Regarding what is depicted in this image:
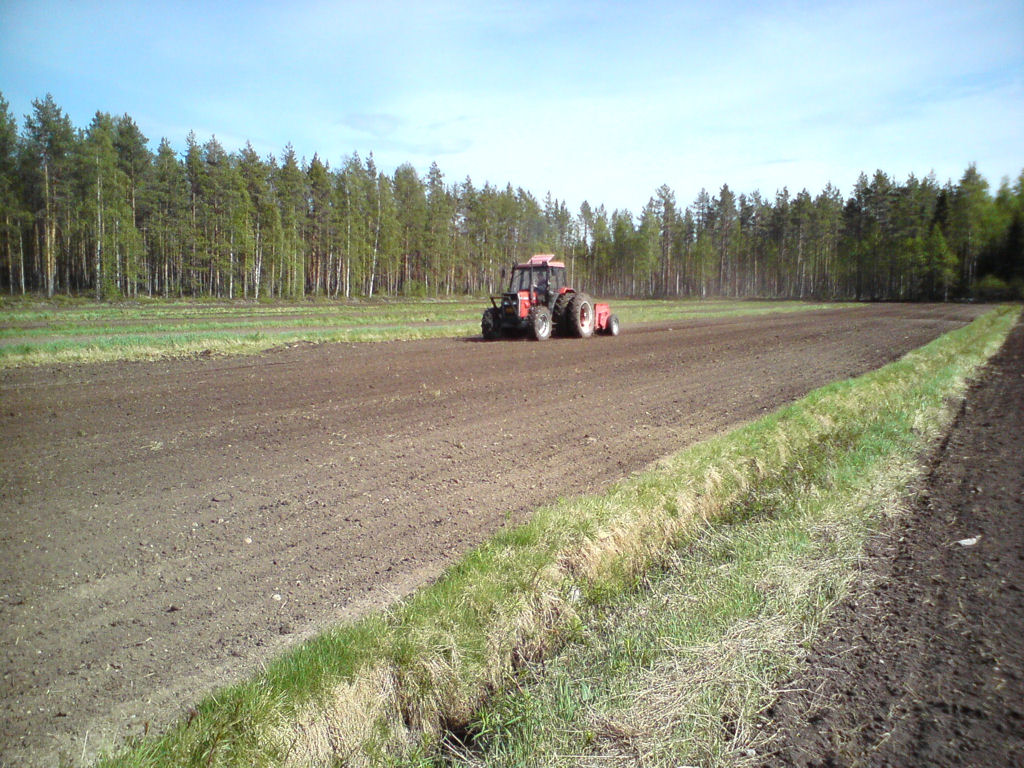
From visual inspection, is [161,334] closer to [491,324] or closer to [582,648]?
[491,324]

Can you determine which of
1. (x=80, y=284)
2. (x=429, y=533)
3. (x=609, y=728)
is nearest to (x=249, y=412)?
(x=429, y=533)

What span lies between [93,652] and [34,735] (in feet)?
2.04

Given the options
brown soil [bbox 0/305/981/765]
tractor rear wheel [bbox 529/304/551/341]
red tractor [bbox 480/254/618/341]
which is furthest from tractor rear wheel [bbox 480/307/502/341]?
brown soil [bbox 0/305/981/765]

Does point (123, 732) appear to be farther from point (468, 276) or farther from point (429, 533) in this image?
point (468, 276)

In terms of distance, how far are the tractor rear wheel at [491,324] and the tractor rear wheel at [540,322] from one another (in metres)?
1.15

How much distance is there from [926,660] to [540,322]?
1742 centimetres

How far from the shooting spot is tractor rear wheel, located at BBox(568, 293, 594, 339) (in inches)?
826

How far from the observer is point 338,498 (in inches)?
224

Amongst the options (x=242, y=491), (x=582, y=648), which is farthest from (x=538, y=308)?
(x=582, y=648)

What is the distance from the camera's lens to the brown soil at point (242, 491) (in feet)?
11.0

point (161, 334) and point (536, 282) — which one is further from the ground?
point (536, 282)

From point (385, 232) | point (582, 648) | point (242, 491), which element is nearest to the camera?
point (582, 648)

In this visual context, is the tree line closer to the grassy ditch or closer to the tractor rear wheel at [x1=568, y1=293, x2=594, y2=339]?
the tractor rear wheel at [x1=568, y1=293, x2=594, y2=339]

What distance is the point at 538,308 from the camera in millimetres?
20219
